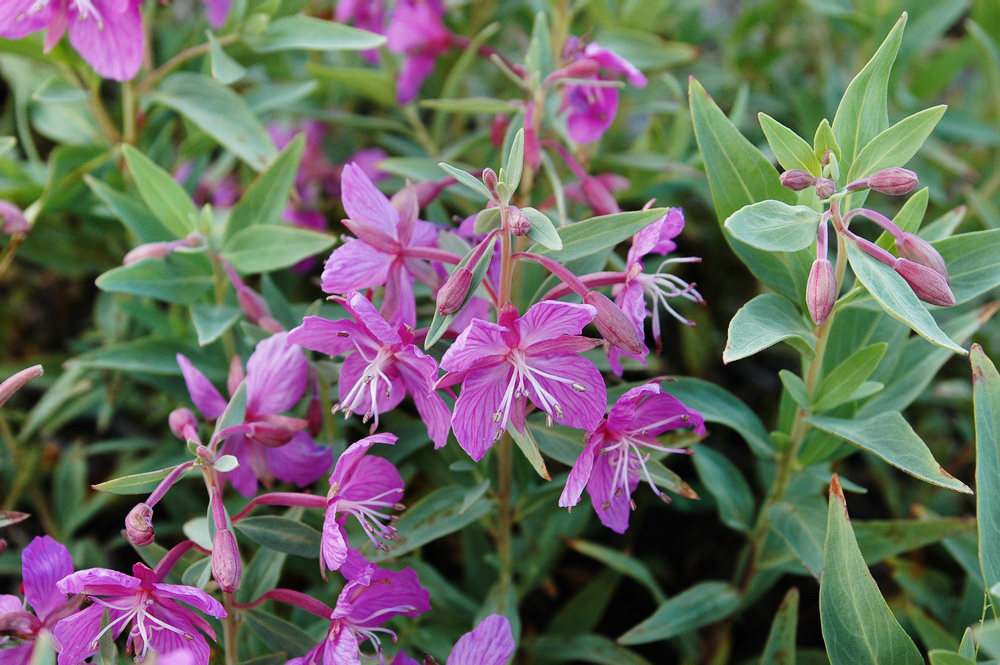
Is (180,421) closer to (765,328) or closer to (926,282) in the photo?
(765,328)

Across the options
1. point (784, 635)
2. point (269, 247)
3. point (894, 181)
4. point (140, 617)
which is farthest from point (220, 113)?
point (784, 635)

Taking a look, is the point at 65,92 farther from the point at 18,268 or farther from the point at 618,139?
the point at 618,139

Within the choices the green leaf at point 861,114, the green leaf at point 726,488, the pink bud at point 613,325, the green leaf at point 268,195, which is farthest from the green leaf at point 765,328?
the green leaf at point 268,195

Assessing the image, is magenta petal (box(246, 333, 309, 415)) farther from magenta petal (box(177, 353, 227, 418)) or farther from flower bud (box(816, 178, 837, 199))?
flower bud (box(816, 178, 837, 199))

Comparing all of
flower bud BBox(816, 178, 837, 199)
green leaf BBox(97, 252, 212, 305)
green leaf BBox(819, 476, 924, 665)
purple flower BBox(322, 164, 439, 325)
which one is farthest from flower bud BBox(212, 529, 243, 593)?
flower bud BBox(816, 178, 837, 199)

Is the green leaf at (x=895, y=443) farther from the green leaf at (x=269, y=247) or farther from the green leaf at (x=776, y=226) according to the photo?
the green leaf at (x=269, y=247)

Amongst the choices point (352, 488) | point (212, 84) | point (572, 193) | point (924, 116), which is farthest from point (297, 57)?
point (924, 116)

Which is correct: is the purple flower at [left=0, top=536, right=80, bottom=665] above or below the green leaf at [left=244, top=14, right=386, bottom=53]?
below
